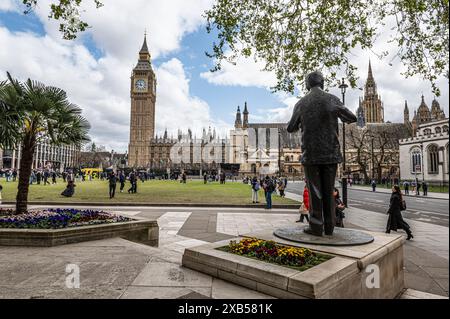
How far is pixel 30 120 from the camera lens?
821 cm

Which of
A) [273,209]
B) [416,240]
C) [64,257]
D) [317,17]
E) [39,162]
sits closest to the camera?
[64,257]

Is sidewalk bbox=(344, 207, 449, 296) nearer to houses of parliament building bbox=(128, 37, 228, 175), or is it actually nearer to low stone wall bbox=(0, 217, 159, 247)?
low stone wall bbox=(0, 217, 159, 247)

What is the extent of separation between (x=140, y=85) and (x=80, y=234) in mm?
111842

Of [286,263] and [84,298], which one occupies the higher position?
[286,263]

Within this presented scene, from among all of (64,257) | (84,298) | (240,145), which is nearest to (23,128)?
(64,257)

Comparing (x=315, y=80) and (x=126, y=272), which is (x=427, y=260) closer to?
(x=315, y=80)

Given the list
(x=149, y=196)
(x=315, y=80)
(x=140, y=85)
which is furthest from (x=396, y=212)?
(x=140, y=85)

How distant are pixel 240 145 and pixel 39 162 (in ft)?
231

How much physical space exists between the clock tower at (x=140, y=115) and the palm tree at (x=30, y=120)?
102m

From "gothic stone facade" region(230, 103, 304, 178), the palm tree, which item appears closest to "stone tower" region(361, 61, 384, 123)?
"gothic stone facade" region(230, 103, 304, 178)

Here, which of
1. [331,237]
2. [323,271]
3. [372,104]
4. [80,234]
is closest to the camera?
[323,271]

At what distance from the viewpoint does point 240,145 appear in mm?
98562

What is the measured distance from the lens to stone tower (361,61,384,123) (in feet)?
328
